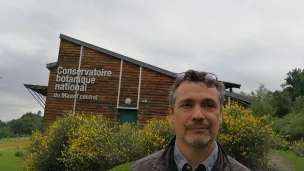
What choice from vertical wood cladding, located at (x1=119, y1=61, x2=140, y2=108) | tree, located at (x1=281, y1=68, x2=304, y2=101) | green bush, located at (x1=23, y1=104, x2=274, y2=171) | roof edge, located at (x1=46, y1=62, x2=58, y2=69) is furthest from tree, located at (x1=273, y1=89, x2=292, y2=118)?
green bush, located at (x1=23, y1=104, x2=274, y2=171)

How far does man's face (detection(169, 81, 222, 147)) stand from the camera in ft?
6.10

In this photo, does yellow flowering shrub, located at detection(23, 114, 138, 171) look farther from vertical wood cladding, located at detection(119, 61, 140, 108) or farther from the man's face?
the man's face

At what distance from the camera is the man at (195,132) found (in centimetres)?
186

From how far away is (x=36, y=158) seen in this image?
446 inches

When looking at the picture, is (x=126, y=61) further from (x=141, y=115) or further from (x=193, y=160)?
(x=193, y=160)

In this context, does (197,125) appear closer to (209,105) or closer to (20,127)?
(209,105)

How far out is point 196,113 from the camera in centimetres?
187

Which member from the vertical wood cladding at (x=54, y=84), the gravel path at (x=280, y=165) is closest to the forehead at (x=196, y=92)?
Answer: the gravel path at (x=280, y=165)

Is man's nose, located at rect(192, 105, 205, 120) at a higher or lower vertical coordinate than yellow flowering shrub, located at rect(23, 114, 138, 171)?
higher

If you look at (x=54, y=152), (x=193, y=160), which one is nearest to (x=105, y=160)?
(x=54, y=152)

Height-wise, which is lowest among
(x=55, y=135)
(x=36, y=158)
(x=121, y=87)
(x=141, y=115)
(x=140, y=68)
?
(x=36, y=158)

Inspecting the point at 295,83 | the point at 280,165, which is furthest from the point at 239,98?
the point at 295,83

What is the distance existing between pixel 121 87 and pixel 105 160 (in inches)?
390

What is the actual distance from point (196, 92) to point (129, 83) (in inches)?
690
